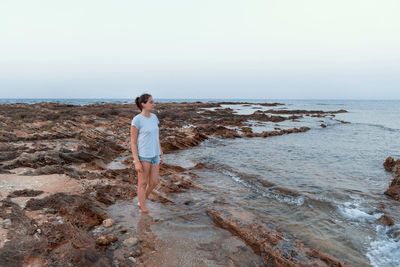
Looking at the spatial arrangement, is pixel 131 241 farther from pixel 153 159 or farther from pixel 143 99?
pixel 143 99

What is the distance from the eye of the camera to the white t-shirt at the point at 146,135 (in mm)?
4363

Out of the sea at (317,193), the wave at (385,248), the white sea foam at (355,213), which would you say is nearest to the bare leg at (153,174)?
the sea at (317,193)

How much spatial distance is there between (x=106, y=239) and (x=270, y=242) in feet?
8.27

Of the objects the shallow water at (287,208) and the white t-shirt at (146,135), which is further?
the white t-shirt at (146,135)

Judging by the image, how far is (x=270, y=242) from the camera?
13.1ft

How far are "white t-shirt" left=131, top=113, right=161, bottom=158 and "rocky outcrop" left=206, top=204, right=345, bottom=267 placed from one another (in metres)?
1.82

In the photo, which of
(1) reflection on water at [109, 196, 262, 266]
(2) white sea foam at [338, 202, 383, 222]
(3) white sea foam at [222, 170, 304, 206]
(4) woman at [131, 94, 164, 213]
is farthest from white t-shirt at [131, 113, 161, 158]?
(2) white sea foam at [338, 202, 383, 222]

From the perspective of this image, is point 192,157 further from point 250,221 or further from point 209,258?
point 209,258

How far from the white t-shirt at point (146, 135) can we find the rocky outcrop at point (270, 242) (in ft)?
5.96

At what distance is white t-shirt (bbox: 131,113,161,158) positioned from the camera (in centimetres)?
436

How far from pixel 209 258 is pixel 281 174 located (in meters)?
6.05

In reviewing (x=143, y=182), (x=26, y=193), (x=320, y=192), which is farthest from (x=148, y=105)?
(x=320, y=192)

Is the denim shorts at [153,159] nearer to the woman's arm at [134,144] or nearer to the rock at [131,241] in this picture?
the woman's arm at [134,144]

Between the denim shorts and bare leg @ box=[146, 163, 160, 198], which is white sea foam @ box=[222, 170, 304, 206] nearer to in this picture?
bare leg @ box=[146, 163, 160, 198]
